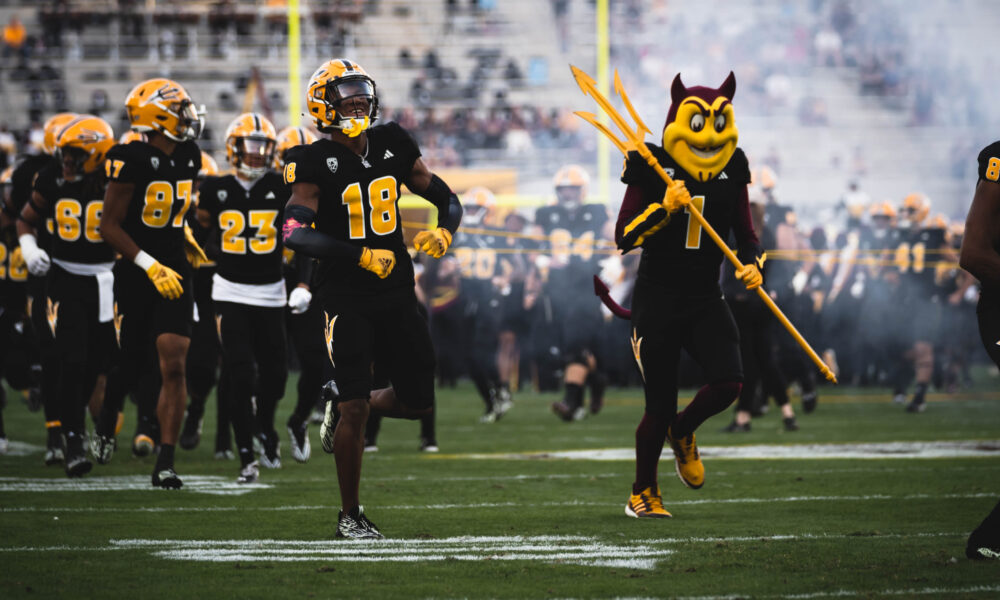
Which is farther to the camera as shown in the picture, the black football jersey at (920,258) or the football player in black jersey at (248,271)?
the black football jersey at (920,258)

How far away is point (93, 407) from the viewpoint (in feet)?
36.1

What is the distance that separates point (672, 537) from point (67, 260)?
14.3 ft

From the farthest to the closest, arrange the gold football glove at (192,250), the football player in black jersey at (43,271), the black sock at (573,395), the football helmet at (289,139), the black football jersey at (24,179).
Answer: the black sock at (573,395)
the football helmet at (289,139)
the black football jersey at (24,179)
the football player in black jersey at (43,271)
the gold football glove at (192,250)

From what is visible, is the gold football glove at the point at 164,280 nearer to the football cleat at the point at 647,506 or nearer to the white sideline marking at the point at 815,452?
the football cleat at the point at 647,506

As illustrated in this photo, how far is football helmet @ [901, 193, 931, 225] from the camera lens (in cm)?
1623

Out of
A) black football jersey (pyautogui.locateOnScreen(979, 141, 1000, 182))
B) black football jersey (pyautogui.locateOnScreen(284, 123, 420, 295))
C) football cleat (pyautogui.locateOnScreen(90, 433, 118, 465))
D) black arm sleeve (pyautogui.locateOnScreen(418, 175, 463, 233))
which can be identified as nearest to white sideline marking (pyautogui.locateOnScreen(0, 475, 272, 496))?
football cleat (pyautogui.locateOnScreen(90, 433, 118, 465))

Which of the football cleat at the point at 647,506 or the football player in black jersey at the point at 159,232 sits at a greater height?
the football player in black jersey at the point at 159,232

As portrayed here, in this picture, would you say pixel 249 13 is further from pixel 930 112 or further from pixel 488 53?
pixel 930 112

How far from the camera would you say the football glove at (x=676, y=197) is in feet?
20.0

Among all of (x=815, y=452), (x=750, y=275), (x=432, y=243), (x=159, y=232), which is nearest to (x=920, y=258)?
(x=815, y=452)

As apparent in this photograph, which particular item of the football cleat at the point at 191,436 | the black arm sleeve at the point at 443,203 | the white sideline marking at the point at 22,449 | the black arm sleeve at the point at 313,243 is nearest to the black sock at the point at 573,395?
the football cleat at the point at 191,436

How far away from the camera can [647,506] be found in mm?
6457

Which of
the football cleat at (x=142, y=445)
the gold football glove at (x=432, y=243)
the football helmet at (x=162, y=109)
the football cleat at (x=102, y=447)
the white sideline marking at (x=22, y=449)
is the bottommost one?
the white sideline marking at (x=22, y=449)

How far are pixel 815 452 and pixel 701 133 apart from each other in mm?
4090
